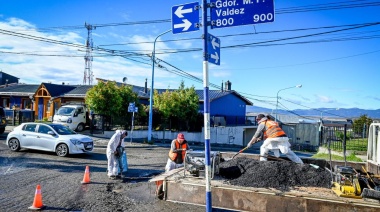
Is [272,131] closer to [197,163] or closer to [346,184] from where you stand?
[197,163]

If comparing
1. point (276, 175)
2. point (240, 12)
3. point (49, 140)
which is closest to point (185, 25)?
point (240, 12)

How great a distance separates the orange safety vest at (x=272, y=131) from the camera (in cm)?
842

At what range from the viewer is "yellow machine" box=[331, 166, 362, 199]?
5.58 m

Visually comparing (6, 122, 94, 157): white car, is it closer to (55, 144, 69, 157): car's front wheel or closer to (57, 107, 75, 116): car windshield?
(55, 144, 69, 157): car's front wheel

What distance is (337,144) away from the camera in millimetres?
19328

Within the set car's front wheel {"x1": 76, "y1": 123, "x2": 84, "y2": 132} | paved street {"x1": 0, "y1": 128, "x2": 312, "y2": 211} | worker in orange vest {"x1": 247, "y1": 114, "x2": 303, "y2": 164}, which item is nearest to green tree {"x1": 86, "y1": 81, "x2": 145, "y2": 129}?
car's front wheel {"x1": 76, "y1": 123, "x2": 84, "y2": 132}

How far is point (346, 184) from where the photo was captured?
5.88 meters

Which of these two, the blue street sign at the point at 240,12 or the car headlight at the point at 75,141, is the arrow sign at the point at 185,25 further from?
the car headlight at the point at 75,141

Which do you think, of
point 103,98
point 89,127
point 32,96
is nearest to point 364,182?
point 103,98

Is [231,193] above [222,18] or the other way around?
the other way around

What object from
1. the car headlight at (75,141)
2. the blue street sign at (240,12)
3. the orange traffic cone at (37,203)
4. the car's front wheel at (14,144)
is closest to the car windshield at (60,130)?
the car headlight at (75,141)

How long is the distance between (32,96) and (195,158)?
3416 cm

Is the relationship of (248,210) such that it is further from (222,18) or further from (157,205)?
(222,18)

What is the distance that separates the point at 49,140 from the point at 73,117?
10.7 metres
